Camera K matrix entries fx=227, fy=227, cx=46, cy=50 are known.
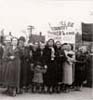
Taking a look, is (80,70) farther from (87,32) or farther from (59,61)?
(87,32)

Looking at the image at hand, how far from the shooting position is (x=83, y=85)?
152cm

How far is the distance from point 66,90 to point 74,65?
0.18m

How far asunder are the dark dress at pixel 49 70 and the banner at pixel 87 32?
256 mm

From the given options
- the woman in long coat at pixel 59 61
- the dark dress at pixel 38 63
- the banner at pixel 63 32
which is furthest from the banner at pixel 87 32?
the dark dress at pixel 38 63

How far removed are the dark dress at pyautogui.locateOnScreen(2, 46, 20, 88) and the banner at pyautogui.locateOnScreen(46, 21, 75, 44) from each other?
0.26 metres

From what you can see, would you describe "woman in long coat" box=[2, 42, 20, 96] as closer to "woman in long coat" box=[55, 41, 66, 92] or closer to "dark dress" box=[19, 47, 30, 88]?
"dark dress" box=[19, 47, 30, 88]

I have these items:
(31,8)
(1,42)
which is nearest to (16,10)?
(31,8)

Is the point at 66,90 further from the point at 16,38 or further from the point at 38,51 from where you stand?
the point at 16,38

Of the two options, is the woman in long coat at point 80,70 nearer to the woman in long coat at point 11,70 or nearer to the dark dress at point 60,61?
the dark dress at point 60,61

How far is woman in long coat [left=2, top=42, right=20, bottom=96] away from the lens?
151cm

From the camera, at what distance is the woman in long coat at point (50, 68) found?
1.52 meters

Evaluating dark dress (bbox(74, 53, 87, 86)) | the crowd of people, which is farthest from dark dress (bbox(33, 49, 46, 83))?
dark dress (bbox(74, 53, 87, 86))

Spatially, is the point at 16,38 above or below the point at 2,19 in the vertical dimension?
below

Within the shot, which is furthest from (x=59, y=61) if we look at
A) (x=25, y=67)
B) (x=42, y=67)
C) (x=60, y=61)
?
(x=25, y=67)
